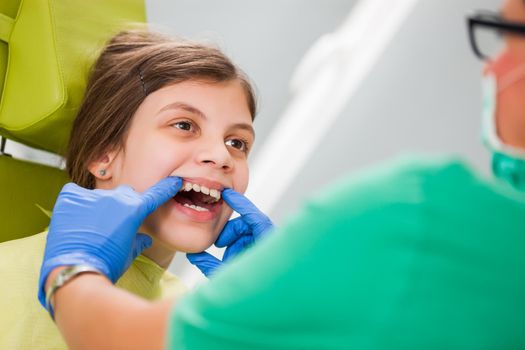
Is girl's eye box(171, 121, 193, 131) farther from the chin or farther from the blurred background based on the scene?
the blurred background

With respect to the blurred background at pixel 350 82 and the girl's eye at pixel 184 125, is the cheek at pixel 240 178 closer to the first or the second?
the girl's eye at pixel 184 125

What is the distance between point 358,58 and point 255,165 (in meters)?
0.63

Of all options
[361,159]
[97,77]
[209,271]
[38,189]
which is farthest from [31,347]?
[361,159]

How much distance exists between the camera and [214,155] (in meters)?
1.42

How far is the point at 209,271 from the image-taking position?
1470mm

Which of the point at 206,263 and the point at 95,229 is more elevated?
the point at 95,229

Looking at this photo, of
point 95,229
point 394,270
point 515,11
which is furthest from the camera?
point 95,229

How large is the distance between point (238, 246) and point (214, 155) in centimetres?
27

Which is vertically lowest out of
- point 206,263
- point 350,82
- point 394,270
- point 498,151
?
point 206,263

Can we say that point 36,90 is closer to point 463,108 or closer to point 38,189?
point 38,189

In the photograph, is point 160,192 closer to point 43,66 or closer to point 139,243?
point 139,243

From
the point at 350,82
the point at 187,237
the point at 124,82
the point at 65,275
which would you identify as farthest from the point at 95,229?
the point at 350,82

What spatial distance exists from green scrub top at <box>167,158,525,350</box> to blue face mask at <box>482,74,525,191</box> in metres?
0.11

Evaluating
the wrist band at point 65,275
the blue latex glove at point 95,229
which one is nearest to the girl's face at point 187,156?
the blue latex glove at point 95,229
